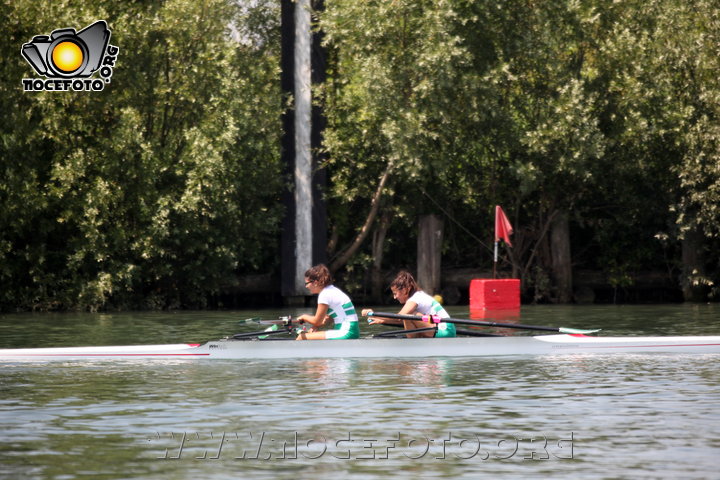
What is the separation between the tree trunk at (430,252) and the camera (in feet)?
110

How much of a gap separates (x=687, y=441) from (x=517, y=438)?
1301mm

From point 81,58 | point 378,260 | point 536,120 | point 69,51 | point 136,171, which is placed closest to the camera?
point 136,171

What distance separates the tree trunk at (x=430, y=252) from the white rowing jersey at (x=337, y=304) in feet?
54.2

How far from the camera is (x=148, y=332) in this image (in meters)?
23.3

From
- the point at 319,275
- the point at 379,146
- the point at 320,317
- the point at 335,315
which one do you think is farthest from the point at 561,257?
the point at 319,275

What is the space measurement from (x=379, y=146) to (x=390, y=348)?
16270 mm

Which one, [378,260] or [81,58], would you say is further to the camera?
[378,260]

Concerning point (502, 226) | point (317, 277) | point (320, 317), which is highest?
point (502, 226)

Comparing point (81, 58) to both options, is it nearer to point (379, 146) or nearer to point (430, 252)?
point (379, 146)

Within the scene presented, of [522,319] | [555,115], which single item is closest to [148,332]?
[522,319]

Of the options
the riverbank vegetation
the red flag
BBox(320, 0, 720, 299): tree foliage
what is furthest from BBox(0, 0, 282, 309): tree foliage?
the red flag

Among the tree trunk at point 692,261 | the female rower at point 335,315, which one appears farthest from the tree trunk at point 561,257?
the female rower at point 335,315

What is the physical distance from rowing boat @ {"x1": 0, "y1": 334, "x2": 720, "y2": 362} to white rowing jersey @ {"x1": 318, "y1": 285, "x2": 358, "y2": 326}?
44cm

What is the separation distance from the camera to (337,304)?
17016mm
